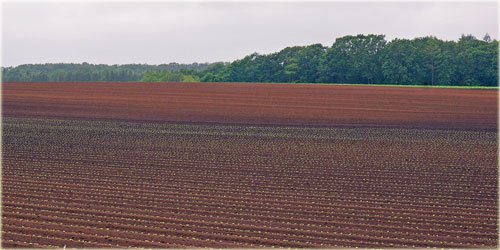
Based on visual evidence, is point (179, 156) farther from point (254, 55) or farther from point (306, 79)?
point (254, 55)

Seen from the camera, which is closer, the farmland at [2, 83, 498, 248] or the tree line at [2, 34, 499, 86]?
the farmland at [2, 83, 498, 248]

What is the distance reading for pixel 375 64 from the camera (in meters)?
89.0

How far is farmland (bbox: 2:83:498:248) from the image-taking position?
9.23 metres

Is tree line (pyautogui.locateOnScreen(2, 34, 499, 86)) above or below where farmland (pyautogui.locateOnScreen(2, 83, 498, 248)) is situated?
above

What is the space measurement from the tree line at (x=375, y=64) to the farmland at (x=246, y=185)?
5977 centimetres

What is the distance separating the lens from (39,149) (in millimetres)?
17281

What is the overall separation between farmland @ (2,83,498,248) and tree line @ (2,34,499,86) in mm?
59767

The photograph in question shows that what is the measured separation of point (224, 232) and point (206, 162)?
6.26 meters

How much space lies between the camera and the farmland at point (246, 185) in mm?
9227

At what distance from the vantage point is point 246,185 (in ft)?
41.5

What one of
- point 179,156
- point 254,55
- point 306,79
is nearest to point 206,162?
point 179,156

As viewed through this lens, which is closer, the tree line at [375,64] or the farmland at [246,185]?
the farmland at [246,185]

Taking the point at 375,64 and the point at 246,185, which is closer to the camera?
the point at 246,185

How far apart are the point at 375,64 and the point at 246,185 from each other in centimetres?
7854
